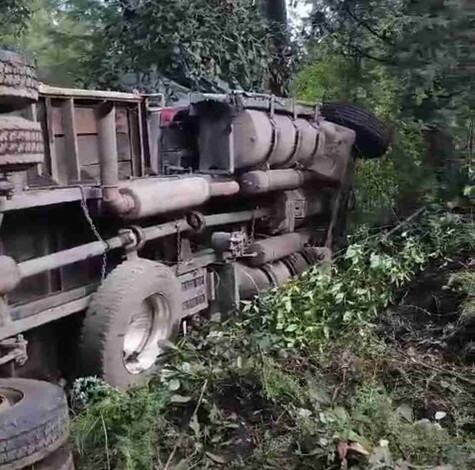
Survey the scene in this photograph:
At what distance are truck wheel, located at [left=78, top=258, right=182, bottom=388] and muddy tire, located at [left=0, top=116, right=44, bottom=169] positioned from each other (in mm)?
1278

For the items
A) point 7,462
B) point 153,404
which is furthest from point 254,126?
point 7,462

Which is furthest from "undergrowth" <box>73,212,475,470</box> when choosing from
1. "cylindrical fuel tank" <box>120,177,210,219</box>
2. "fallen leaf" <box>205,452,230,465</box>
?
"cylindrical fuel tank" <box>120,177,210,219</box>

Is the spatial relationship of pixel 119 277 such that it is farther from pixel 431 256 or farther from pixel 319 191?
pixel 319 191

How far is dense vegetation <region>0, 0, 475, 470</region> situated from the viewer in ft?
12.8

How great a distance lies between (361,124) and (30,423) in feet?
21.6

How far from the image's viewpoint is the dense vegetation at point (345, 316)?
389 centimetres

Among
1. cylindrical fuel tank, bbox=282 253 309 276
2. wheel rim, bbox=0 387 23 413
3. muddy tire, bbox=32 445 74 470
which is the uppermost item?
wheel rim, bbox=0 387 23 413

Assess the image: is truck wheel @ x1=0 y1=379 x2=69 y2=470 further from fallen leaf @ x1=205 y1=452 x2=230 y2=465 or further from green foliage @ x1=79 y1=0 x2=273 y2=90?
green foliage @ x1=79 y1=0 x2=273 y2=90

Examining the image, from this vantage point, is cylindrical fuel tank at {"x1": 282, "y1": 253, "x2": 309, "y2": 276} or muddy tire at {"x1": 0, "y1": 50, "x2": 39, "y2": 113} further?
cylindrical fuel tank at {"x1": 282, "y1": 253, "x2": 309, "y2": 276}

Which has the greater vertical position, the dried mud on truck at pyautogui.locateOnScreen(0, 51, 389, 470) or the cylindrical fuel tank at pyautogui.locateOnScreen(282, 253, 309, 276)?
the dried mud on truck at pyautogui.locateOnScreen(0, 51, 389, 470)

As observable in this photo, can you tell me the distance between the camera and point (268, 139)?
6.94 meters

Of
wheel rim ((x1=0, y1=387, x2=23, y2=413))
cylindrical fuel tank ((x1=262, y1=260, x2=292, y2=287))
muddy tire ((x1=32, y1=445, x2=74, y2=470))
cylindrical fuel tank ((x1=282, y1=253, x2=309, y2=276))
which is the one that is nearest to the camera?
muddy tire ((x1=32, y1=445, x2=74, y2=470))

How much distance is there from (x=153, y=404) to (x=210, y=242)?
2.67 metres

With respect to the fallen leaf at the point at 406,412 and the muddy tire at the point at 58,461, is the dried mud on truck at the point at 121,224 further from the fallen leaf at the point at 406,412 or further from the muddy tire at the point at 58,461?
the fallen leaf at the point at 406,412
